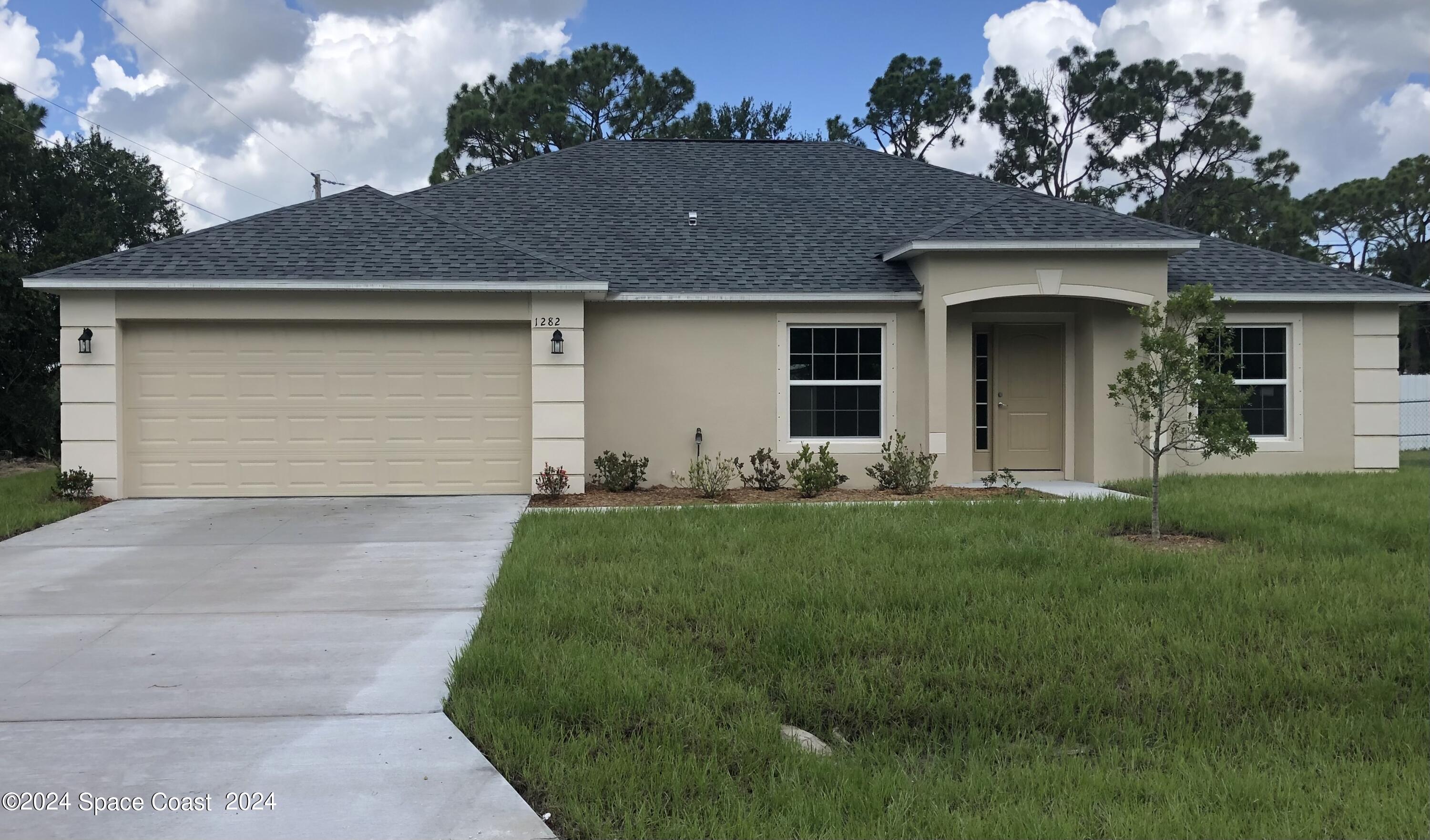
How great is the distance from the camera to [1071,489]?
1280 centimetres

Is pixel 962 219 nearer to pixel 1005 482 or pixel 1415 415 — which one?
pixel 1005 482

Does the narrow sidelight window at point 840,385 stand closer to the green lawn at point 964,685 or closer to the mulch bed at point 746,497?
the mulch bed at point 746,497

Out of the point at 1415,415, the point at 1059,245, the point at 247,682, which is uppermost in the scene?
the point at 1059,245

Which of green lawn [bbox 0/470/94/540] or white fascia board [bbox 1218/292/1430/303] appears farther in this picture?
white fascia board [bbox 1218/292/1430/303]

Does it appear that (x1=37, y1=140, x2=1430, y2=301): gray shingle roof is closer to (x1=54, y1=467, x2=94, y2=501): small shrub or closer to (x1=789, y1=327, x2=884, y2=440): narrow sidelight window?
(x1=789, y1=327, x2=884, y2=440): narrow sidelight window

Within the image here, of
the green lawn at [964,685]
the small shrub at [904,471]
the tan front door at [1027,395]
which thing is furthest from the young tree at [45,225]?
the tan front door at [1027,395]

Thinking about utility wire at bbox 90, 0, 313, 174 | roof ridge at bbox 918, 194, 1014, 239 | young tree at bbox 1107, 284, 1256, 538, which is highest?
utility wire at bbox 90, 0, 313, 174

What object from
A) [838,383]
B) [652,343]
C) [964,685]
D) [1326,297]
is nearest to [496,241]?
[652,343]

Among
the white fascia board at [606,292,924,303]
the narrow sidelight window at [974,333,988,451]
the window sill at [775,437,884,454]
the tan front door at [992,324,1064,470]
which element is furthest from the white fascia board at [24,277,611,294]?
the tan front door at [992,324,1064,470]

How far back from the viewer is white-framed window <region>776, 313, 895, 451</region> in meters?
13.7

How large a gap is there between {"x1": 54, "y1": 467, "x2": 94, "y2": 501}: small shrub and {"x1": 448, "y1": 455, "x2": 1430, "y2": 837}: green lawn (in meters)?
7.00

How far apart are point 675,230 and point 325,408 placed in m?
5.67

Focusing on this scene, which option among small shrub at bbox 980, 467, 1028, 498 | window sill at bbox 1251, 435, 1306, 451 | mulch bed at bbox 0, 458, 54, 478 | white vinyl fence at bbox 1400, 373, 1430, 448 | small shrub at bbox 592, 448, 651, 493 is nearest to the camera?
small shrub at bbox 980, 467, 1028, 498

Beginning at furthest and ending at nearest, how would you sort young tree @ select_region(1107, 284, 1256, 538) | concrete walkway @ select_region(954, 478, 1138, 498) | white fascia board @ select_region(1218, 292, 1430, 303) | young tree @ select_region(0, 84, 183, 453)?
young tree @ select_region(0, 84, 183, 453)
white fascia board @ select_region(1218, 292, 1430, 303)
concrete walkway @ select_region(954, 478, 1138, 498)
young tree @ select_region(1107, 284, 1256, 538)
